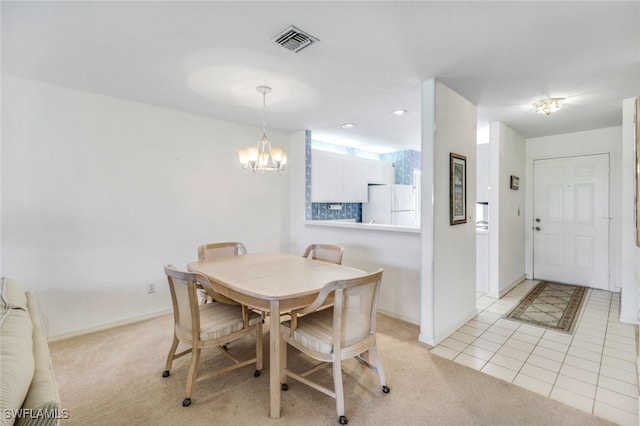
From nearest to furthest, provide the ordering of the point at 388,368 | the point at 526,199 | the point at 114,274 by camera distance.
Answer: the point at 388,368 → the point at 114,274 → the point at 526,199

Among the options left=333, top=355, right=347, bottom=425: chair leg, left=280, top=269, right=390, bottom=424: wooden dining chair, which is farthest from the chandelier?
left=333, top=355, right=347, bottom=425: chair leg

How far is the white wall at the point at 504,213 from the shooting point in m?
3.90

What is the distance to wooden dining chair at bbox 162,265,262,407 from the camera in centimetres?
185

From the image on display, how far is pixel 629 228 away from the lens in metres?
3.13

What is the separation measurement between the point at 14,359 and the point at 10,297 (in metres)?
0.84

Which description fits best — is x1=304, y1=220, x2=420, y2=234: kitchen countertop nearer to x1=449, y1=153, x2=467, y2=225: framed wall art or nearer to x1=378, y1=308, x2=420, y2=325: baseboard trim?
x1=449, y1=153, x2=467, y2=225: framed wall art

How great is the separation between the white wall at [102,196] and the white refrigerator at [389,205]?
269cm

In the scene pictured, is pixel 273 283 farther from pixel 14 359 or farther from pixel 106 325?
pixel 106 325

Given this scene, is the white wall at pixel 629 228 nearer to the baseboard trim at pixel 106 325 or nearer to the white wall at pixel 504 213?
the white wall at pixel 504 213

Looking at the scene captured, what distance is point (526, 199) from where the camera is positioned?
486 cm

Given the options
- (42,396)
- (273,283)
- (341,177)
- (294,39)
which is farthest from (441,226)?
(42,396)

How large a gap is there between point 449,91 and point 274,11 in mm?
1831

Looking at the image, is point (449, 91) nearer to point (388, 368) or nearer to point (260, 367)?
point (388, 368)

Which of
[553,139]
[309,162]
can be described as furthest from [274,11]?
[553,139]
